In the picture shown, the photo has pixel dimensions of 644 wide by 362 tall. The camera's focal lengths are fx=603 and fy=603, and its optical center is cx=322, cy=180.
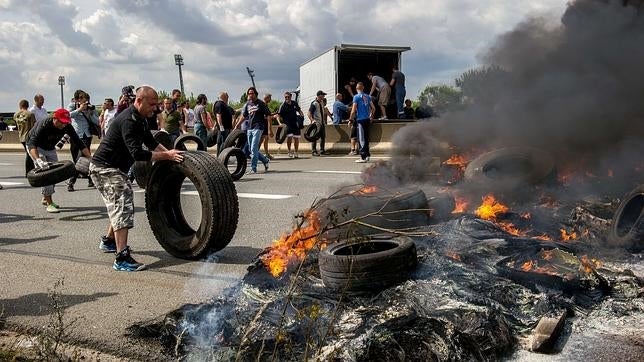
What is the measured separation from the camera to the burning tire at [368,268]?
4203 millimetres

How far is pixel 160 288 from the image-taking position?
5.24 metres

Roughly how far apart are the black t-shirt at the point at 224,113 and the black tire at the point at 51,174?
270 inches

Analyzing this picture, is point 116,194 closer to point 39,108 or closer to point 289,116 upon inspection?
point 39,108

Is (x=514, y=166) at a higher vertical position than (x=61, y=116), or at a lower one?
lower

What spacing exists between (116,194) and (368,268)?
122 inches

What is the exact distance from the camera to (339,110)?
19.3 m

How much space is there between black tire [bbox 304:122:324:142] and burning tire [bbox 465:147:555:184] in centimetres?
1108

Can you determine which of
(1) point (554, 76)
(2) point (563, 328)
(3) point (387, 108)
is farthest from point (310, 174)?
(2) point (563, 328)

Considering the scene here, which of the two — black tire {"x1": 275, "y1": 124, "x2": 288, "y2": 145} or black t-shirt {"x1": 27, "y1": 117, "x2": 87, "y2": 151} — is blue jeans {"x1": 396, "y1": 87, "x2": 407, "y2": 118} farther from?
black t-shirt {"x1": 27, "y1": 117, "x2": 87, "y2": 151}

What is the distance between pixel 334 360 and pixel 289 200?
6.47 m

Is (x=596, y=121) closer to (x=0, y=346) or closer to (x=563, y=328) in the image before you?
(x=563, y=328)

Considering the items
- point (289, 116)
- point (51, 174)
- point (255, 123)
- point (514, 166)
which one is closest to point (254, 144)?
point (255, 123)

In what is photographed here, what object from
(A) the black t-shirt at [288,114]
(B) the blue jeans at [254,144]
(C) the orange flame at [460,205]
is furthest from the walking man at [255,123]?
(C) the orange flame at [460,205]

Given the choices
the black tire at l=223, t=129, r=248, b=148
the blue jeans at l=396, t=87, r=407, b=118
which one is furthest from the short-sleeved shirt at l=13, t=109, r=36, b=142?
the blue jeans at l=396, t=87, r=407, b=118
